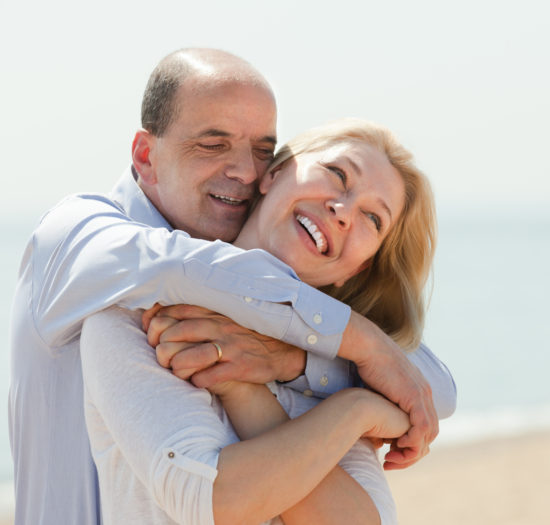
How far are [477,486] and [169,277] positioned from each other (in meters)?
7.46

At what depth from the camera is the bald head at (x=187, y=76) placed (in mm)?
2641

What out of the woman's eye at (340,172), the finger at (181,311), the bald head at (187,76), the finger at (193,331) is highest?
the bald head at (187,76)

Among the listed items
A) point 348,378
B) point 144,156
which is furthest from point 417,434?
point 144,156

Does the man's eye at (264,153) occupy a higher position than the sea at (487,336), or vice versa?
the man's eye at (264,153)

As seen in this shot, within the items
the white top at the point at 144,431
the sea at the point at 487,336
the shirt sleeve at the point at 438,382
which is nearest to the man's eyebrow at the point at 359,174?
the shirt sleeve at the point at 438,382

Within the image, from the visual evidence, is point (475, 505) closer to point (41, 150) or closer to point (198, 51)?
point (198, 51)

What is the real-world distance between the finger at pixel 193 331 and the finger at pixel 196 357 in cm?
2

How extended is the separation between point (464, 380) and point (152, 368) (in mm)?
14072

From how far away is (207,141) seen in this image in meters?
2.64

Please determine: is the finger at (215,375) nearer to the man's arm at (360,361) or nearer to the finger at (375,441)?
the man's arm at (360,361)

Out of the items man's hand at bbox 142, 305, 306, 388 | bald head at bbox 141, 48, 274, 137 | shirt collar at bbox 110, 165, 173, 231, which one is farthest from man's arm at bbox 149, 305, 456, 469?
bald head at bbox 141, 48, 274, 137

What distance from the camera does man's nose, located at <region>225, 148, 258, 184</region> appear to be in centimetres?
266

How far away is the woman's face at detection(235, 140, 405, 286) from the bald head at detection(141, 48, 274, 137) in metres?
0.34

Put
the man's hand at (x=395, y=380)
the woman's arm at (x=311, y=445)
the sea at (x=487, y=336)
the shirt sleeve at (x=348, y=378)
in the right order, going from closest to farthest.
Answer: the woman's arm at (x=311, y=445) < the man's hand at (x=395, y=380) < the shirt sleeve at (x=348, y=378) < the sea at (x=487, y=336)
